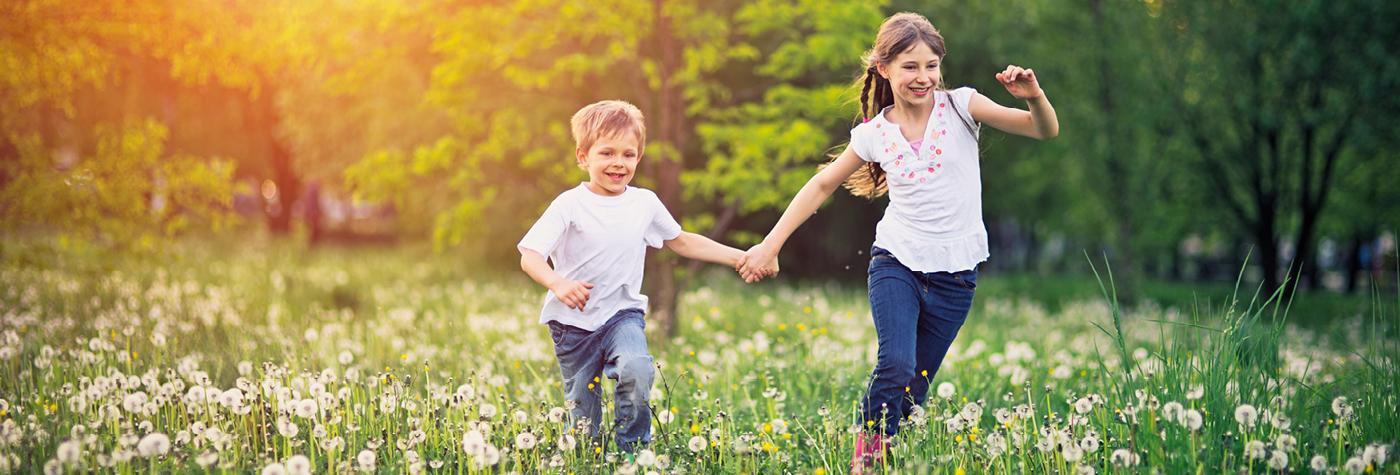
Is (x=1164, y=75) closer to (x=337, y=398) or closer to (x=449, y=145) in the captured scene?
(x=449, y=145)

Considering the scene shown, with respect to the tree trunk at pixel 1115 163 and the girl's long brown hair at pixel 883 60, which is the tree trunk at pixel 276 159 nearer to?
the tree trunk at pixel 1115 163

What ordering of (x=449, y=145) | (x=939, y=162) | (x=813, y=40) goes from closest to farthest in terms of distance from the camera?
1. (x=939, y=162)
2. (x=813, y=40)
3. (x=449, y=145)

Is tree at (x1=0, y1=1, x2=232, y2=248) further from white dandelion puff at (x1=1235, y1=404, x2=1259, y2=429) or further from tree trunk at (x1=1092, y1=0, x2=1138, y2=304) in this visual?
tree trunk at (x1=1092, y1=0, x2=1138, y2=304)

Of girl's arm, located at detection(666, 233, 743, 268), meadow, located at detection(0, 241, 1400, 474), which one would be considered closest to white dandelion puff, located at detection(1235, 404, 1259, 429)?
meadow, located at detection(0, 241, 1400, 474)

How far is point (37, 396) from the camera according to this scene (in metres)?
4.65

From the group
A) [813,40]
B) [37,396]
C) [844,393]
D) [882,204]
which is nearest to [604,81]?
[813,40]

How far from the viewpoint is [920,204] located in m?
4.06

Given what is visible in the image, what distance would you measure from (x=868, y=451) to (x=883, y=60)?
5.11 ft

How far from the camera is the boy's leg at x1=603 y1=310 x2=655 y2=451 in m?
3.90

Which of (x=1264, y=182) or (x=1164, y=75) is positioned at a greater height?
(x=1164, y=75)

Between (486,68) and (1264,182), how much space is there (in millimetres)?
11878

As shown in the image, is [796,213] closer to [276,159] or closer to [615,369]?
[615,369]

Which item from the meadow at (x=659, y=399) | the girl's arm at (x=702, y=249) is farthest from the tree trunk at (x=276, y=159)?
the girl's arm at (x=702, y=249)

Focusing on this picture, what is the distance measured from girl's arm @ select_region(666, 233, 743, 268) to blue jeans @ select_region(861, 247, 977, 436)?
1.91 ft
